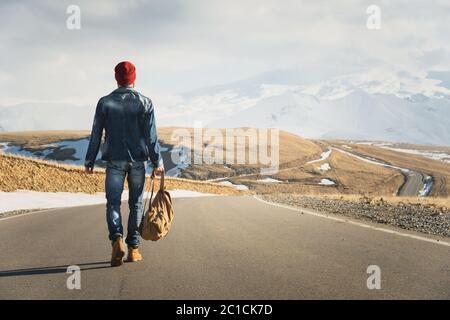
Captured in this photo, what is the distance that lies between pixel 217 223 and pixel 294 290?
20.7ft

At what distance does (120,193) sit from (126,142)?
2.20ft

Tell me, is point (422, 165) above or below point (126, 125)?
below

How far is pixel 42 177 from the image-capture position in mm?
31844

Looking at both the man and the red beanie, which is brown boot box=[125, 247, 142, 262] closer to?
the man

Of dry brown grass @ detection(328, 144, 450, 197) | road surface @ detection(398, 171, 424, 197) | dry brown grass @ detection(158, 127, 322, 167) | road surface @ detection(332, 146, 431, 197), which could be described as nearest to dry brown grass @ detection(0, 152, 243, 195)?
road surface @ detection(332, 146, 431, 197)

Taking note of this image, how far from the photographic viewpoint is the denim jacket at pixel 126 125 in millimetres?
6406

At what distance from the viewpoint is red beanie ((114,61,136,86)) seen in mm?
6508

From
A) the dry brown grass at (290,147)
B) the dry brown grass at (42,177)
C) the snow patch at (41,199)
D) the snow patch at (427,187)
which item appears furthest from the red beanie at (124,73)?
the dry brown grass at (290,147)

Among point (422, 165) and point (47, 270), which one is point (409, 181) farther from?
point (47, 270)

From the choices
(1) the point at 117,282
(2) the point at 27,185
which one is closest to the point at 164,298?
(1) the point at 117,282

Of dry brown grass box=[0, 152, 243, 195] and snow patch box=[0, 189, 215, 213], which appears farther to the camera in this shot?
dry brown grass box=[0, 152, 243, 195]

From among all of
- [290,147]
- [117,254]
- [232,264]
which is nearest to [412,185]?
[290,147]

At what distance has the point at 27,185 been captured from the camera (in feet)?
96.7

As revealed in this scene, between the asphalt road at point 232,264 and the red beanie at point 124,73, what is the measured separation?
7.83ft
